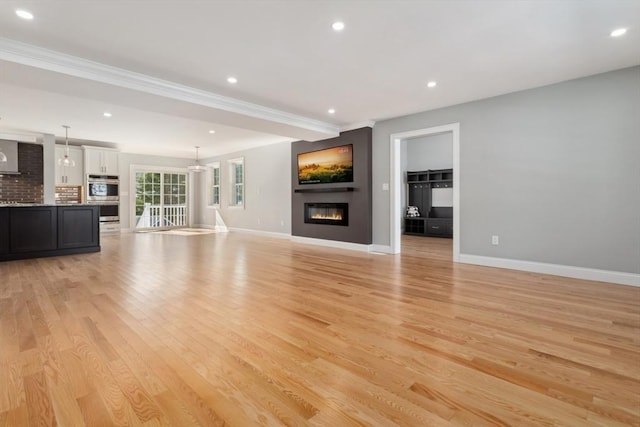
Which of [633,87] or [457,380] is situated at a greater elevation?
[633,87]

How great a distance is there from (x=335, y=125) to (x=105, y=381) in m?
5.82

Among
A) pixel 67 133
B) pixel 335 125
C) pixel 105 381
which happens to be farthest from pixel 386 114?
pixel 67 133

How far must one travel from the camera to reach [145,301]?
10.1 feet

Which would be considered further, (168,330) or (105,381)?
(168,330)

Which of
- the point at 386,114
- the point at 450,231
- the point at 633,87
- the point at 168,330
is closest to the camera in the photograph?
the point at 168,330

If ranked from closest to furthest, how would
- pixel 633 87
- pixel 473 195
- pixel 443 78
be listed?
pixel 633 87 < pixel 443 78 < pixel 473 195

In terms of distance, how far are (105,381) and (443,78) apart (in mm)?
4527

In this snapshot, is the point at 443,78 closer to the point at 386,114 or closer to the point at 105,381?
the point at 386,114

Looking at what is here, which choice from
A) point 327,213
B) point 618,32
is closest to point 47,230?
point 327,213

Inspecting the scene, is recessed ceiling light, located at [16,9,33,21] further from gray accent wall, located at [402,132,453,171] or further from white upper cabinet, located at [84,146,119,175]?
gray accent wall, located at [402,132,453,171]

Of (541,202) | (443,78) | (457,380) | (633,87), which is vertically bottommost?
(457,380)

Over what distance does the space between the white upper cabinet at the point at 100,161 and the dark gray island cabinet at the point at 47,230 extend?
3.44 metres

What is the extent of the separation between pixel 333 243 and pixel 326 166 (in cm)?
178

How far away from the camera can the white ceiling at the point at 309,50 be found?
2611mm
